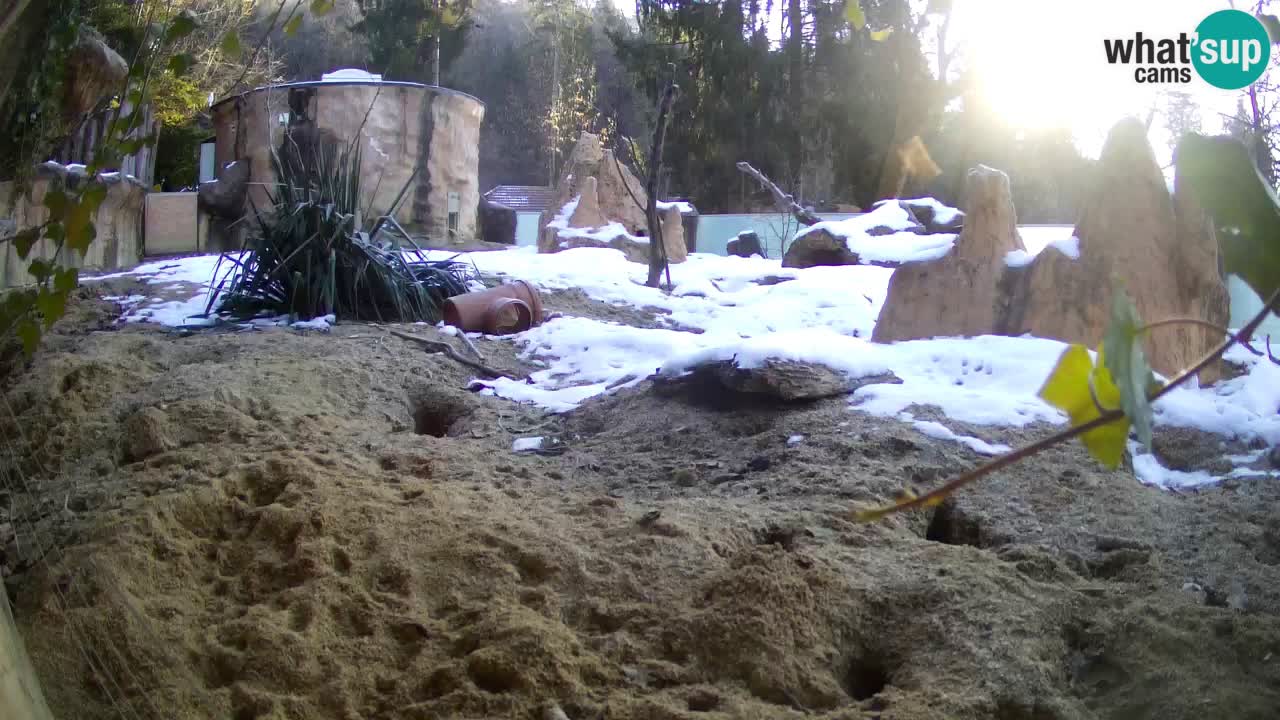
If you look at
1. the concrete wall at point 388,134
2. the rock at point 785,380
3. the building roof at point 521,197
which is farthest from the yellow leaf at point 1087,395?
the building roof at point 521,197

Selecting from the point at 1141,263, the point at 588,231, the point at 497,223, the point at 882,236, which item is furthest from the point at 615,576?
the point at 497,223

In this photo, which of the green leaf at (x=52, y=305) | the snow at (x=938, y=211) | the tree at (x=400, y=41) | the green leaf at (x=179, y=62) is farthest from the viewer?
the tree at (x=400, y=41)

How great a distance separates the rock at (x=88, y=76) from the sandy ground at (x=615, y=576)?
54.4 inches

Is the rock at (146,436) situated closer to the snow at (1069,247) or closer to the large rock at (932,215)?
the snow at (1069,247)

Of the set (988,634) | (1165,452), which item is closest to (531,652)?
(988,634)

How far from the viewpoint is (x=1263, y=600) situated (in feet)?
6.88

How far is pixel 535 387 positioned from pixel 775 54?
21063mm

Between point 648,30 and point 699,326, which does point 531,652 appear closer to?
point 699,326

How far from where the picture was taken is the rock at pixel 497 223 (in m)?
16.8

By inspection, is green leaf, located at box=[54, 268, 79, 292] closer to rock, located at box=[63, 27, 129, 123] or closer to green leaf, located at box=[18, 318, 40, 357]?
green leaf, located at box=[18, 318, 40, 357]

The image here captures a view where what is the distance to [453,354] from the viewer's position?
488cm

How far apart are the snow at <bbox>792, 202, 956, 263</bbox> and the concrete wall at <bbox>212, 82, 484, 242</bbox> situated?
5726mm

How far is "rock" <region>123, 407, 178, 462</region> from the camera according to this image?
303cm

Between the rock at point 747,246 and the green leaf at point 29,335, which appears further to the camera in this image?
the rock at point 747,246
